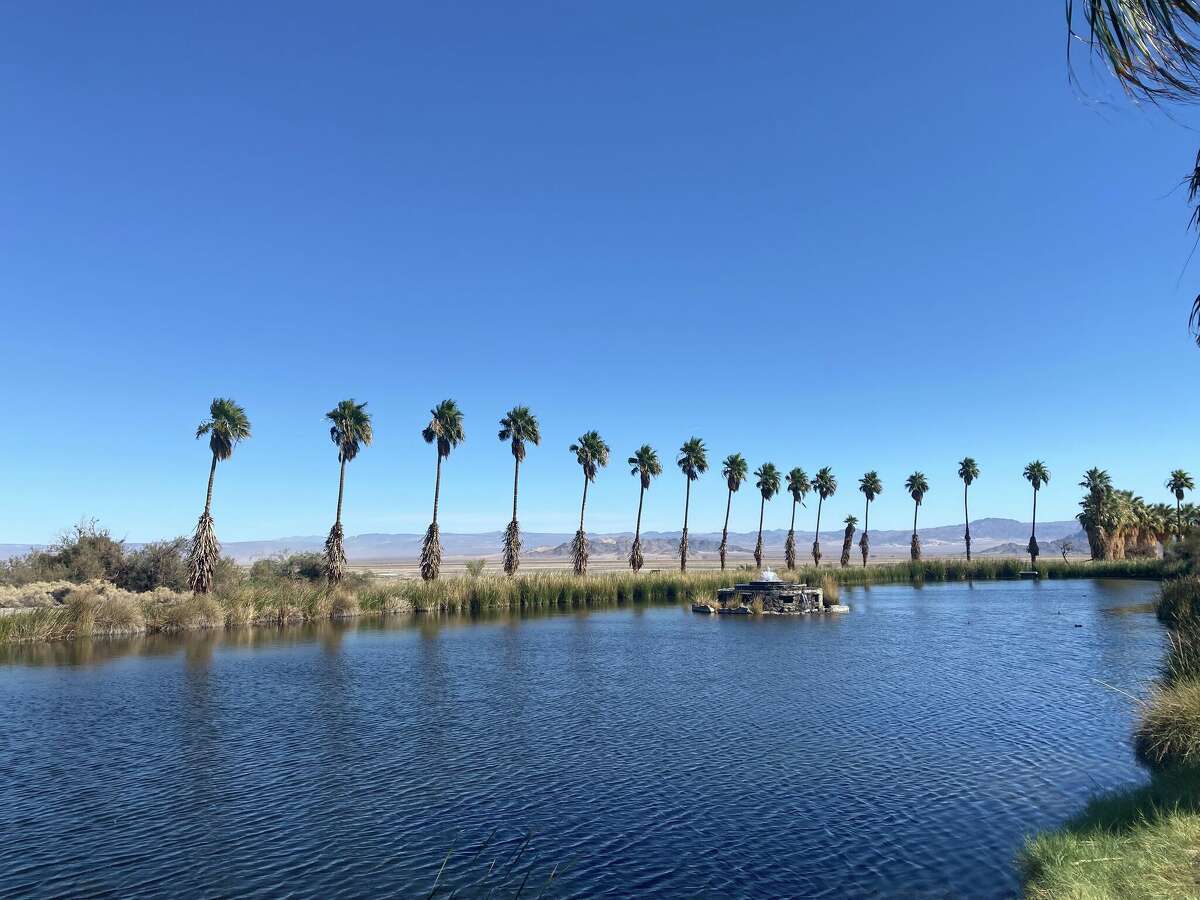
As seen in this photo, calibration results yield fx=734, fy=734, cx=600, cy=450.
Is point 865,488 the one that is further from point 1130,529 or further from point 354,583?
point 354,583

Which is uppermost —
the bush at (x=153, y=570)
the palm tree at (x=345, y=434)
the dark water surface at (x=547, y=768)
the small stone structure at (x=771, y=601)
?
the palm tree at (x=345, y=434)

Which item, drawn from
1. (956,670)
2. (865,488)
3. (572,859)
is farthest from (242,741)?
(865,488)

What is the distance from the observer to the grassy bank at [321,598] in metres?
39.8

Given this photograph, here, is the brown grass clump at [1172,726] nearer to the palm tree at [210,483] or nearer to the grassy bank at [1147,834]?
the grassy bank at [1147,834]

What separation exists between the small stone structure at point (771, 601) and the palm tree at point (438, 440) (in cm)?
2463

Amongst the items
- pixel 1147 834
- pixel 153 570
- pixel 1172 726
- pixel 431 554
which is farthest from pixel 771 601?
pixel 1147 834

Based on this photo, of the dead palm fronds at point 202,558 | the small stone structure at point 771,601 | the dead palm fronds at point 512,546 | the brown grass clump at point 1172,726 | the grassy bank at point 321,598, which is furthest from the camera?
the dead palm fronds at point 512,546

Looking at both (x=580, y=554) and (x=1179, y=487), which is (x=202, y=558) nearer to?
(x=580, y=554)

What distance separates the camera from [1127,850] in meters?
9.91

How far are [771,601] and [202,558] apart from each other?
139 ft

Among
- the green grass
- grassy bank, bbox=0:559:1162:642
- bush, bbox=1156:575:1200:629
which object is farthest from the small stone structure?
the green grass

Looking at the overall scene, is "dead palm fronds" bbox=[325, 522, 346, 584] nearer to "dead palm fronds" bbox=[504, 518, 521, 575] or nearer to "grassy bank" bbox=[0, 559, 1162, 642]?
"grassy bank" bbox=[0, 559, 1162, 642]

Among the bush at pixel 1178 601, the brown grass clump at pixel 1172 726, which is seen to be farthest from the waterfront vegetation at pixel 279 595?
the brown grass clump at pixel 1172 726

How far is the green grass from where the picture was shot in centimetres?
870
